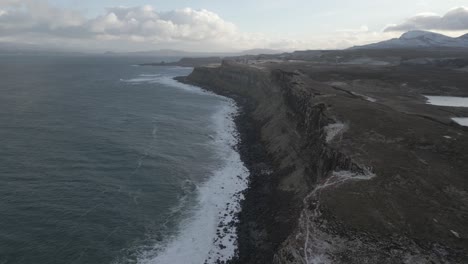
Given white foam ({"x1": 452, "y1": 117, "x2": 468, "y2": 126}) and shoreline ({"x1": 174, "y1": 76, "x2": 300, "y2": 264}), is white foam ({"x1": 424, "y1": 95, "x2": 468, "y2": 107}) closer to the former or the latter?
white foam ({"x1": 452, "y1": 117, "x2": 468, "y2": 126})

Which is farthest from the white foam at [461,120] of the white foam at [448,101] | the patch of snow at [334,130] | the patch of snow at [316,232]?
the patch of snow at [316,232]

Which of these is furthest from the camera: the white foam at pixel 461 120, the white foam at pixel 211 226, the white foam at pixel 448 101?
the white foam at pixel 448 101

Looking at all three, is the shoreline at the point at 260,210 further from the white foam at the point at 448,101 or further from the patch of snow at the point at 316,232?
the white foam at the point at 448,101

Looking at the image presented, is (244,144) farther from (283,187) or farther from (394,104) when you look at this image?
(394,104)

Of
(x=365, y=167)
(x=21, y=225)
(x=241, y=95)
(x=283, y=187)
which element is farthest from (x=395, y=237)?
(x=241, y=95)

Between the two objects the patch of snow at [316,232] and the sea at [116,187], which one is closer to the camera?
the patch of snow at [316,232]

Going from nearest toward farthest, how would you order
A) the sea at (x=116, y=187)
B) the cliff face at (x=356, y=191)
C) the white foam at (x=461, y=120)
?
the cliff face at (x=356, y=191) → the sea at (x=116, y=187) → the white foam at (x=461, y=120)
